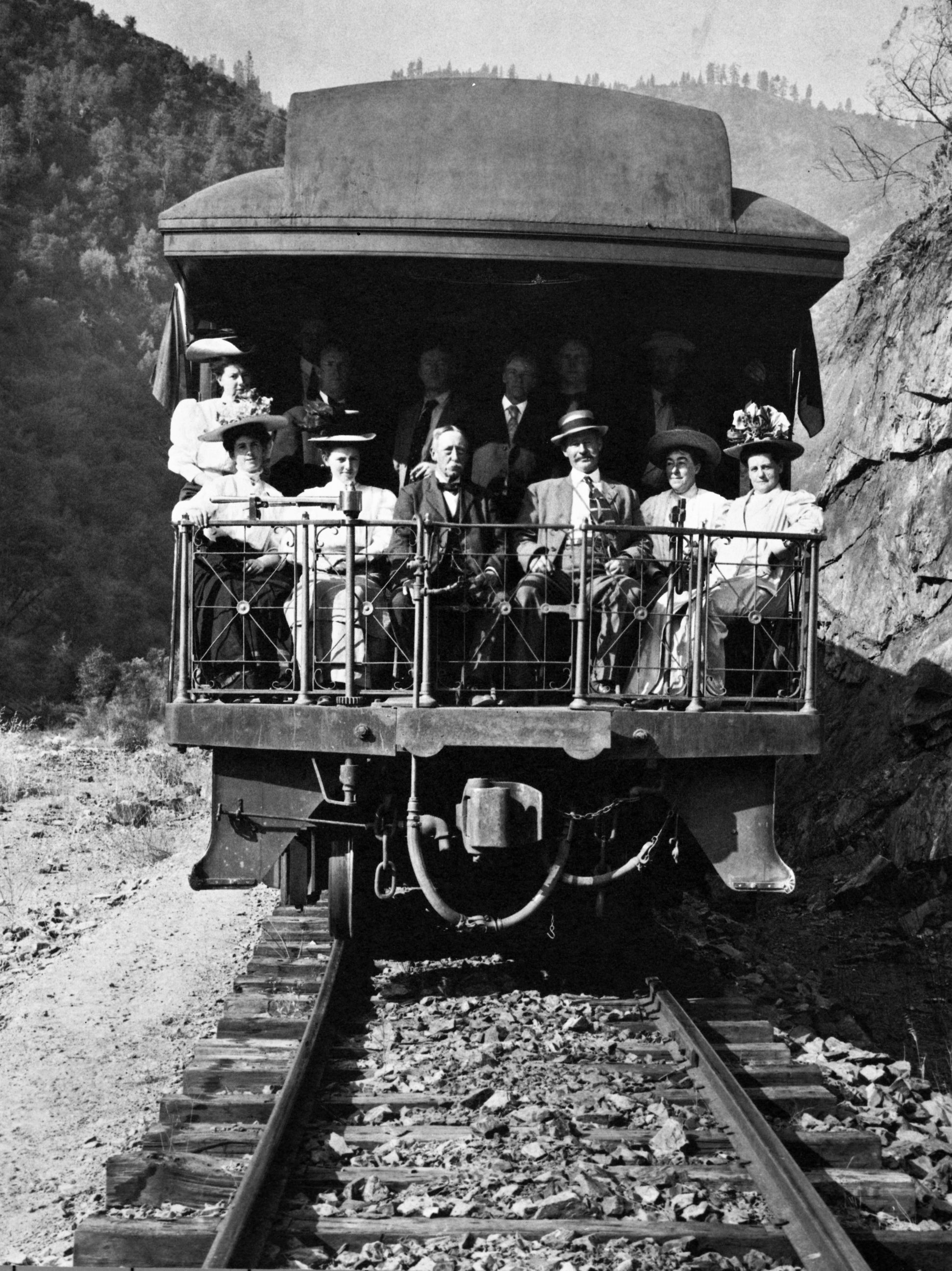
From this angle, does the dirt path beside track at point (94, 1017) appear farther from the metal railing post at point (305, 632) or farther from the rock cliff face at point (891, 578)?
the rock cliff face at point (891, 578)

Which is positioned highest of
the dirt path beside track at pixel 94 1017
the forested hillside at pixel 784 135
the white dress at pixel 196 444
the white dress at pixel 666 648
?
the forested hillside at pixel 784 135

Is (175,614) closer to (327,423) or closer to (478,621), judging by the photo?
(478,621)

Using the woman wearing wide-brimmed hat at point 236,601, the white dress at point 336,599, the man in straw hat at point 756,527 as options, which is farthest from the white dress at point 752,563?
the woman wearing wide-brimmed hat at point 236,601

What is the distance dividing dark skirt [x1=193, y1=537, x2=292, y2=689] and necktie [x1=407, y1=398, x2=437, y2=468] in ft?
6.23

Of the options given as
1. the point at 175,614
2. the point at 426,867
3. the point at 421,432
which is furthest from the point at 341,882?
the point at 421,432

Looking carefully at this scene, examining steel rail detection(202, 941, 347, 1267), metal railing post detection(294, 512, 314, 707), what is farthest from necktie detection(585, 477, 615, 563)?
steel rail detection(202, 941, 347, 1267)

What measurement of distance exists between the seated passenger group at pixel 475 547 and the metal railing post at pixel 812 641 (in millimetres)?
183

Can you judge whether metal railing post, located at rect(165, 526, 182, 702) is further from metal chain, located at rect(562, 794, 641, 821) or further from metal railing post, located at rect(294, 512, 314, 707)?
metal chain, located at rect(562, 794, 641, 821)

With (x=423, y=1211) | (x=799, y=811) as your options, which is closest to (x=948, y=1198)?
(x=423, y=1211)

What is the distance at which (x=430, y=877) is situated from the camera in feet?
20.3

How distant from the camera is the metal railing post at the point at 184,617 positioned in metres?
6.38

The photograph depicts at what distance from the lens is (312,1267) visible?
12.9 feet

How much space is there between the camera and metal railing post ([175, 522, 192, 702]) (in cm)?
638

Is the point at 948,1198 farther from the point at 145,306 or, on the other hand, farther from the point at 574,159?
the point at 145,306
